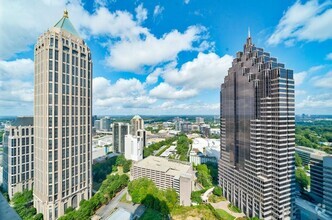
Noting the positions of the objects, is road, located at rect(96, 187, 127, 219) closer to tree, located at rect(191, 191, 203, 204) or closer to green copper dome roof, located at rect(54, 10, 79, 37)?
tree, located at rect(191, 191, 203, 204)

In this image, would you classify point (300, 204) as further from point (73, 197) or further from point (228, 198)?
point (73, 197)

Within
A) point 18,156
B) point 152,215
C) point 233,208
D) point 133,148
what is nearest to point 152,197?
point 152,215

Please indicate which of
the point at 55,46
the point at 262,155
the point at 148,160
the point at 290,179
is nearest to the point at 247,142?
the point at 262,155

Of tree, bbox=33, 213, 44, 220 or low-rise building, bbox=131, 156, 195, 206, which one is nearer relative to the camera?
tree, bbox=33, 213, 44, 220

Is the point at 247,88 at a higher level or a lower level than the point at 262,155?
higher

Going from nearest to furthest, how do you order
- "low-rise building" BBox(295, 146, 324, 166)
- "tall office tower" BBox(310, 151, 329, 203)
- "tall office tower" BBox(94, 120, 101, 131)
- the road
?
the road
"tall office tower" BBox(310, 151, 329, 203)
"low-rise building" BBox(295, 146, 324, 166)
"tall office tower" BBox(94, 120, 101, 131)

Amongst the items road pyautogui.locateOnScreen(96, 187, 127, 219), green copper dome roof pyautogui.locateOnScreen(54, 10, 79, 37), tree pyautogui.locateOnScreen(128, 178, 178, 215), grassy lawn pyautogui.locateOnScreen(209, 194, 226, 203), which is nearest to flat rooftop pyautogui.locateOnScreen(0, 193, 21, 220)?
tree pyautogui.locateOnScreen(128, 178, 178, 215)
